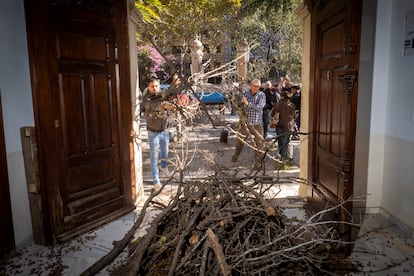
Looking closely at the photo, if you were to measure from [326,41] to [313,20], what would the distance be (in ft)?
2.00

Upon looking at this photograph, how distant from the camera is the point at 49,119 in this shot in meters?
3.81

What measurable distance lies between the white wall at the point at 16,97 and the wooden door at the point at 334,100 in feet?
9.96

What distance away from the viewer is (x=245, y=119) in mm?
6785

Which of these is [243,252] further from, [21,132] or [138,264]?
[21,132]

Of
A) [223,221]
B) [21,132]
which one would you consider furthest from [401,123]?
[21,132]

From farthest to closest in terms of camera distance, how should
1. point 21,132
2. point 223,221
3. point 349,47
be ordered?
point 21,132, point 349,47, point 223,221

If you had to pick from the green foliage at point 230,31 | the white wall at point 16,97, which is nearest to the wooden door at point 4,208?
the white wall at point 16,97

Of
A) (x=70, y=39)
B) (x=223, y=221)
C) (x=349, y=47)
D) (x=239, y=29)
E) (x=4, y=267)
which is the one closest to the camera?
(x=223, y=221)

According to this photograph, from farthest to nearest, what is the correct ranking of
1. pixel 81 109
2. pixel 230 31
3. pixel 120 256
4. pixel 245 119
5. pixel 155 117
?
pixel 230 31 → pixel 245 119 → pixel 155 117 → pixel 81 109 → pixel 120 256

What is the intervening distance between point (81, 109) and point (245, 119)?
3.41m

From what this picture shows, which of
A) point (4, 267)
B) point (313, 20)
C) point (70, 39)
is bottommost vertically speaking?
point (4, 267)

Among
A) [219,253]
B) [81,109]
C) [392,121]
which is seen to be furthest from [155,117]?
[219,253]

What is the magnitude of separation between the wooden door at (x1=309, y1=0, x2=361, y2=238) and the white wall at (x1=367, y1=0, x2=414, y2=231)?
74 cm

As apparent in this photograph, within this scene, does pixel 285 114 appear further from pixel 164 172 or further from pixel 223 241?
pixel 223 241
